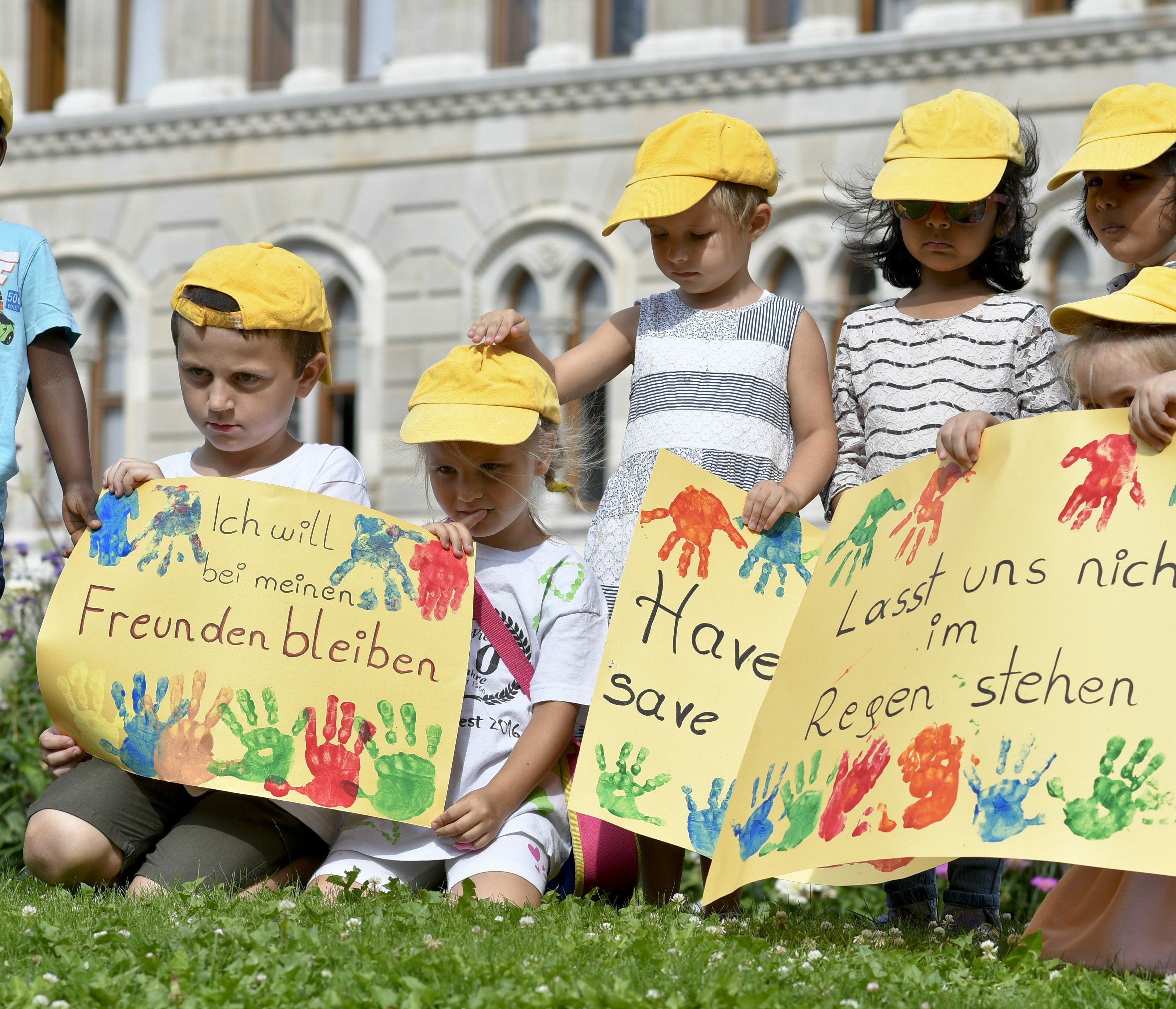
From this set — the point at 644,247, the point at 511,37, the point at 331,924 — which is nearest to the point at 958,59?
the point at 644,247

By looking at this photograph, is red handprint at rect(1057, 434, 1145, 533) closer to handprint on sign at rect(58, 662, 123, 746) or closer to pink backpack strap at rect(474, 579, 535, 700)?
pink backpack strap at rect(474, 579, 535, 700)

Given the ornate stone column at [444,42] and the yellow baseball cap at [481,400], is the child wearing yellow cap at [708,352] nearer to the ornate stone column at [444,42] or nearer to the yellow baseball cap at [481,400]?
the yellow baseball cap at [481,400]

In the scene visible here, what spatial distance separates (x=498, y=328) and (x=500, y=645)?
0.82 metres

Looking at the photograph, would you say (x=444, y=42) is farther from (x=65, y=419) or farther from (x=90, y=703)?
(x=90, y=703)

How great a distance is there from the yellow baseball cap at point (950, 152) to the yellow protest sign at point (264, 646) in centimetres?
148

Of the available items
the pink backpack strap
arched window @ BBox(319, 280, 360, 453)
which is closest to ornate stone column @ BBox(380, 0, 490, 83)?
arched window @ BBox(319, 280, 360, 453)

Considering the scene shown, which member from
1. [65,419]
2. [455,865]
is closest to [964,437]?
[455,865]

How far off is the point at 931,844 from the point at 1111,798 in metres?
0.34

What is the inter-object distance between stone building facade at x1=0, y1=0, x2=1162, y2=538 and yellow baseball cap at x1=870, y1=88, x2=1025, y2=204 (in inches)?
372

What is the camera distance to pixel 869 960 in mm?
3156

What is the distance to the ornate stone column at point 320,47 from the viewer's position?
1630 cm

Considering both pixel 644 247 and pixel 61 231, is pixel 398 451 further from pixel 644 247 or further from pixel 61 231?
pixel 61 231

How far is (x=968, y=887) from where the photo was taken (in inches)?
158

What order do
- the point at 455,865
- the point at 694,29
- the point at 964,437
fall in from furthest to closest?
the point at 694,29 < the point at 455,865 < the point at 964,437
